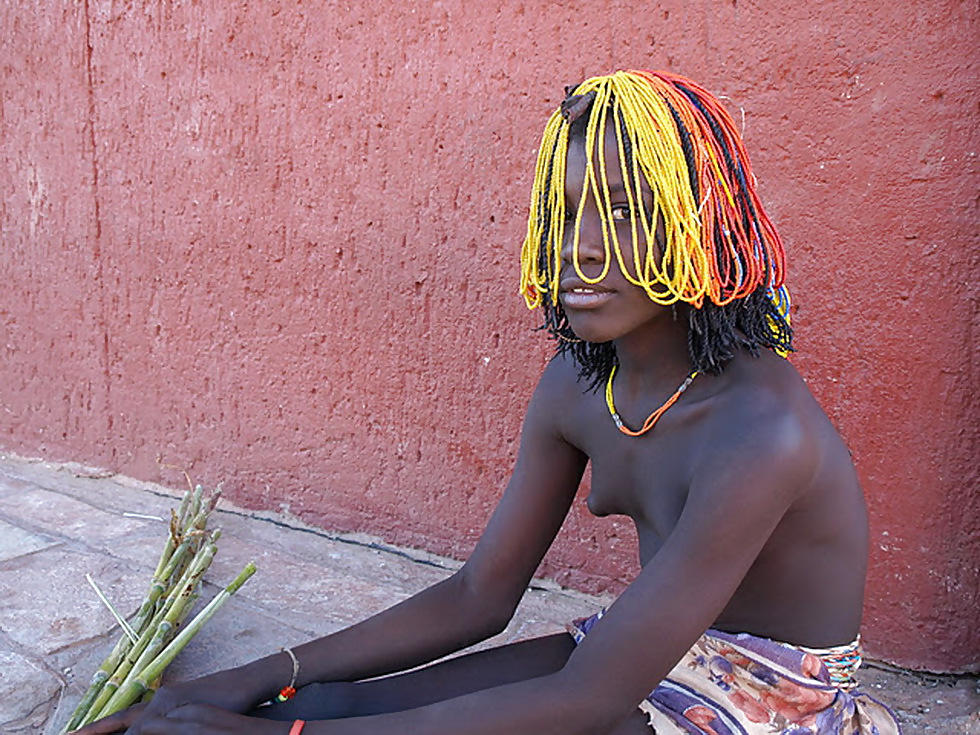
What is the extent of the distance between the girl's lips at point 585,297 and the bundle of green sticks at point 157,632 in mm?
913

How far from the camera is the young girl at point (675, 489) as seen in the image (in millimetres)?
1380

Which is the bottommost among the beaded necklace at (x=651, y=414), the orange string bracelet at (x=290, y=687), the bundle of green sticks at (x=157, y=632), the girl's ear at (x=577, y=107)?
the bundle of green sticks at (x=157, y=632)

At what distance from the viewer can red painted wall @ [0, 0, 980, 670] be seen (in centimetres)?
218

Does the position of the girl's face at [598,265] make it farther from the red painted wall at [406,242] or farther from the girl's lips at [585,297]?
the red painted wall at [406,242]

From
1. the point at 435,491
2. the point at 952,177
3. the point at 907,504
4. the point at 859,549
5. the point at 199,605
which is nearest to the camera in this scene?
the point at 859,549

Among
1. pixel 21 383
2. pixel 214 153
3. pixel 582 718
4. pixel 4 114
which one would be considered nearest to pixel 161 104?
pixel 214 153

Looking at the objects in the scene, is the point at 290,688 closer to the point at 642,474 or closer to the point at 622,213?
the point at 642,474

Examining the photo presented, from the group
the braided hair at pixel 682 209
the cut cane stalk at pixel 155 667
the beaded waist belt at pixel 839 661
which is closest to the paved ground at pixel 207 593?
the cut cane stalk at pixel 155 667

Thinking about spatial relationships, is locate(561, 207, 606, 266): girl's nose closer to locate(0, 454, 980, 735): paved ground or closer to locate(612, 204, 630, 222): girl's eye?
locate(612, 204, 630, 222): girl's eye

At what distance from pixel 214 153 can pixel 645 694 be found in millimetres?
2634

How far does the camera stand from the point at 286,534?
3346 mm

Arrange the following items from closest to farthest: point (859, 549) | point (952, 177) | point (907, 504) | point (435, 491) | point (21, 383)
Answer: point (859, 549), point (952, 177), point (907, 504), point (435, 491), point (21, 383)

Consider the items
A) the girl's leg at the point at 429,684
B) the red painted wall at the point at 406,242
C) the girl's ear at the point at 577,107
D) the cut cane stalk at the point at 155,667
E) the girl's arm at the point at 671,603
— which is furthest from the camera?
the red painted wall at the point at 406,242

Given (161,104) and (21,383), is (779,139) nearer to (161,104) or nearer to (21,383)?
(161,104)
